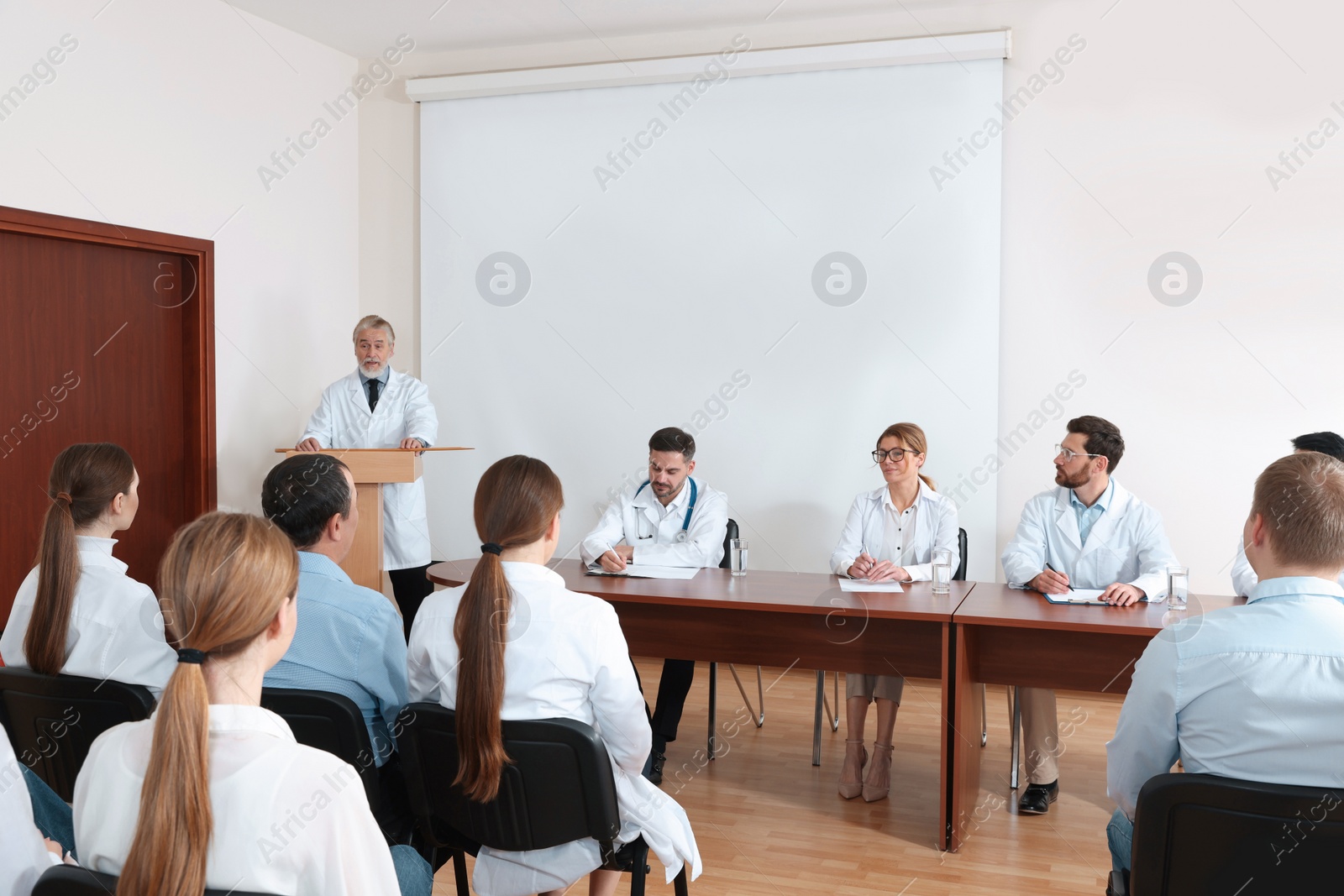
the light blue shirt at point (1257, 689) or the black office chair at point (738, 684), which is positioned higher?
the light blue shirt at point (1257, 689)

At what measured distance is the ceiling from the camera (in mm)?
5000

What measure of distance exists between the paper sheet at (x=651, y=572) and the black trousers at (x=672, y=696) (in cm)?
36

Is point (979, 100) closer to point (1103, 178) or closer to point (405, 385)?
point (1103, 178)

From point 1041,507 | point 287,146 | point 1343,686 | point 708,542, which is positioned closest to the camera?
point 1343,686

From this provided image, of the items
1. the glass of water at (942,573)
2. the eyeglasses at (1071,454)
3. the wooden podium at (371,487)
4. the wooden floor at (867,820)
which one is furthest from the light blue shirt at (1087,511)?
the wooden podium at (371,487)

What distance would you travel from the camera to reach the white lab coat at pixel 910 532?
385 centimetres

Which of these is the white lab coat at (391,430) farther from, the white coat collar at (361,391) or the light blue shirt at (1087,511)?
the light blue shirt at (1087,511)

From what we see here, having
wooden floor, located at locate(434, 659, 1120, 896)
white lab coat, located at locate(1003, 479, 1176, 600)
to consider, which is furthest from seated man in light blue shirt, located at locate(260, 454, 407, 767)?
white lab coat, located at locate(1003, 479, 1176, 600)

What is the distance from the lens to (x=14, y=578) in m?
4.22

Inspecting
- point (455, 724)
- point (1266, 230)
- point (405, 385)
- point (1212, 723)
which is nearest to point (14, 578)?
point (405, 385)

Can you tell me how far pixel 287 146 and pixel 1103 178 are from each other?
4126 millimetres

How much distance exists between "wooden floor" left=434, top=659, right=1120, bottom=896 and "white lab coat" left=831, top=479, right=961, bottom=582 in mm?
769

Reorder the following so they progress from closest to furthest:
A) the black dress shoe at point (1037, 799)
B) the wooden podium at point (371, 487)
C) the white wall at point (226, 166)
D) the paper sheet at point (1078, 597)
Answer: the paper sheet at point (1078, 597)
the black dress shoe at point (1037, 799)
the white wall at point (226, 166)
the wooden podium at point (371, 487)

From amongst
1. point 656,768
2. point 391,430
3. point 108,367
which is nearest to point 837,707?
point 656,768
